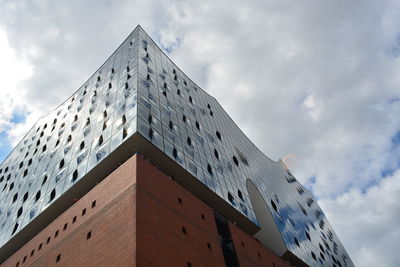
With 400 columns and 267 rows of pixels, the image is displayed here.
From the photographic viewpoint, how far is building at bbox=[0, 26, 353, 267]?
1209 centimetres

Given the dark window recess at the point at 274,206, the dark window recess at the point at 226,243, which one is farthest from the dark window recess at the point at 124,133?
the dark window recess at the point at 274,206

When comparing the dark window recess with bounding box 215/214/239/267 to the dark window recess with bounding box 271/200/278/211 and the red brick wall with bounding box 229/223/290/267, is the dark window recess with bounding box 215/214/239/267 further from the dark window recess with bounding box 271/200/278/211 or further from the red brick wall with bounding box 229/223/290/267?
the dark window recess with bounding box 271/200/278/211

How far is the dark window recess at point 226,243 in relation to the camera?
1512 centimetres

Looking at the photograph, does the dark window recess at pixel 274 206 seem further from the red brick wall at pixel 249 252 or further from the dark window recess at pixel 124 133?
the dark window recess at pixel 124 133

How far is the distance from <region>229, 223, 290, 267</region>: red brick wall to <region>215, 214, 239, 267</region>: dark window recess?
7.0 inches

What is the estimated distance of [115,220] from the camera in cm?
1184

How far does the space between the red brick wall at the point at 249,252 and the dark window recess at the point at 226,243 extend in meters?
0.18

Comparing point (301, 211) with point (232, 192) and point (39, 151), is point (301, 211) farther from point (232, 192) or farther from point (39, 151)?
point (39, 151)

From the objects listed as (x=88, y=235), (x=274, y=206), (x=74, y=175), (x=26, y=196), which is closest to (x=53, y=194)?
(x=74, y=175)

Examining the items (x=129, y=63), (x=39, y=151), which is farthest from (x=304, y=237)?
(x=39, y=151)

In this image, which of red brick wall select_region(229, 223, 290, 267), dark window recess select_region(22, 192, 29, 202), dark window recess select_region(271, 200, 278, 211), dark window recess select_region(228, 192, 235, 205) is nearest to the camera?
red brick wall select_region(229, 223, 290, 267)

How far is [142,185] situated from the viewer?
1268 cm

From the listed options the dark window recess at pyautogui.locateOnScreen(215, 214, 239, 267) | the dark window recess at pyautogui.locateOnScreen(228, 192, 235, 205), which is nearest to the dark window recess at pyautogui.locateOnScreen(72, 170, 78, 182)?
the dark window recess at pyautogui.locateOnScreen(215, 214, 239, 267)

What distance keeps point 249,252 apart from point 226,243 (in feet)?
4.90
